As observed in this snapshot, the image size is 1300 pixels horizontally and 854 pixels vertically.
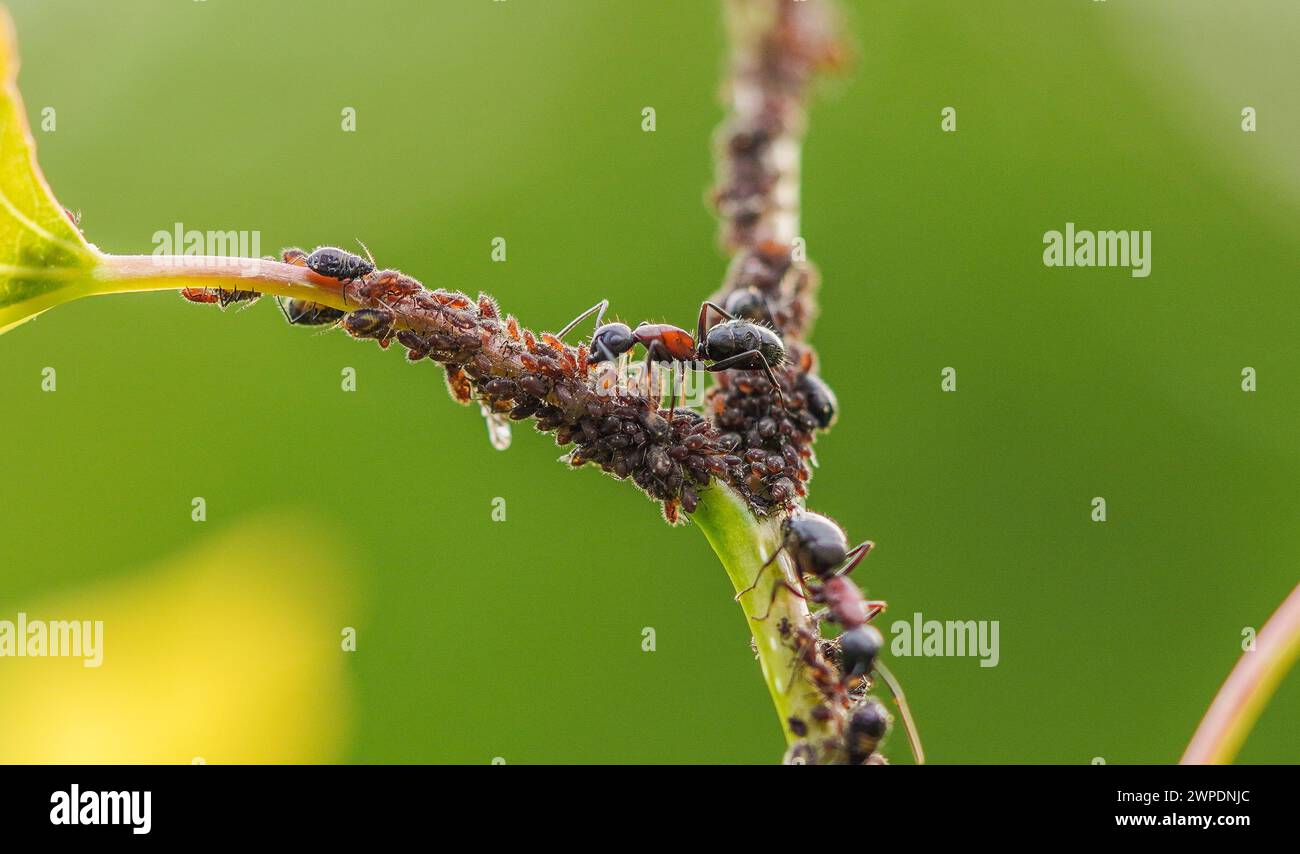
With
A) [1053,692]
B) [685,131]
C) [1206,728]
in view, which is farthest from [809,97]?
[685,131]

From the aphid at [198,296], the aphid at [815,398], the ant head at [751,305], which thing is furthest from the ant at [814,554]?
the aphid at [198,296]

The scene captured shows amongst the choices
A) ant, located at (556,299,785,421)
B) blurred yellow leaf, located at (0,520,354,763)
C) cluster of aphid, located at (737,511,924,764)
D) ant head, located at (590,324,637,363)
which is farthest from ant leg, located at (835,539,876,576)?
blurred yellow leaf, located at (0,520,354,763)

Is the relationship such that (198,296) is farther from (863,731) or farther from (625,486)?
(625,486)

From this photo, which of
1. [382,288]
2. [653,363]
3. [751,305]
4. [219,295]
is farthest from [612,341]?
[219,295]

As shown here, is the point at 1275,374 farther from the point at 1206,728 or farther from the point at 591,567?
the point at 1206,728

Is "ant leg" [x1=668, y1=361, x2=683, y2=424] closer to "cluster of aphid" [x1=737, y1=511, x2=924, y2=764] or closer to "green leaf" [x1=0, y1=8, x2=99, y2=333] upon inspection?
"cluster of aphid" [x1=737, y1=511, x2=924, y2=764]
